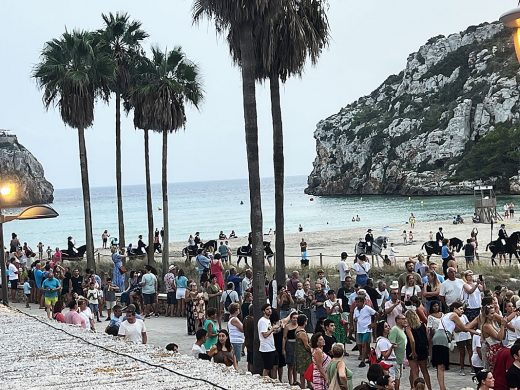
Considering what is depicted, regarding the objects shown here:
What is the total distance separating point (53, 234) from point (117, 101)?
280ft

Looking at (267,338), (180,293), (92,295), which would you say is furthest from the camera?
(180,293)

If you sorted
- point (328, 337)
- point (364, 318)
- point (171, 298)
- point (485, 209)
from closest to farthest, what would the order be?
1. point (328, 337)
2. point (364, 318)
3. point (171, 298)
4. point (485, 209)

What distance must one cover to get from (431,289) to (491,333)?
4.29 meters

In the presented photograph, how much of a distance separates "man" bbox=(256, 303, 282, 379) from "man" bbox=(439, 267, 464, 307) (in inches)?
146

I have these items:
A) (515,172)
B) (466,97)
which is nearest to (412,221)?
(515,172)

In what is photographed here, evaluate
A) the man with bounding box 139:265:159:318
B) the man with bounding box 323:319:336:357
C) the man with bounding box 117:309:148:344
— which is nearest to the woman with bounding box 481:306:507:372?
the man with bounding box 323:319:336:357

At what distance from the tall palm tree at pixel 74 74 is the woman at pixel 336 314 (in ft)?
52.8

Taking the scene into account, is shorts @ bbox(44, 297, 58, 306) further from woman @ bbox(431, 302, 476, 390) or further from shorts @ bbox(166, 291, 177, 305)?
woman @ bbox(431, 302, 476, 390)

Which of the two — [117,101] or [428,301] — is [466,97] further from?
[428,301]

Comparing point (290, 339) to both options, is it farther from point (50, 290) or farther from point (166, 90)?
point (166, 90)

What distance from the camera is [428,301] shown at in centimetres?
1528

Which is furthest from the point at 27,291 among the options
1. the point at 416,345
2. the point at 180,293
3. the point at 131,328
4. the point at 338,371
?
the point at 338,371

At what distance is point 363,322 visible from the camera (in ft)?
45.9

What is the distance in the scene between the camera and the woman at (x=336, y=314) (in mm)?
14613
